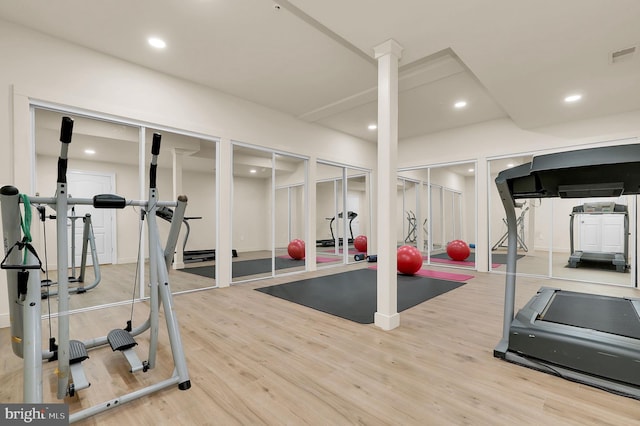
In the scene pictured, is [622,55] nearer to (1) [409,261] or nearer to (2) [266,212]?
(1) [409,261]

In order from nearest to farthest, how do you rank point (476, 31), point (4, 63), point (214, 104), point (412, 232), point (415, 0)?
point (415, 0) < point (476, 31) < point (4, 63) < point (214, 104) < point (412, 232)

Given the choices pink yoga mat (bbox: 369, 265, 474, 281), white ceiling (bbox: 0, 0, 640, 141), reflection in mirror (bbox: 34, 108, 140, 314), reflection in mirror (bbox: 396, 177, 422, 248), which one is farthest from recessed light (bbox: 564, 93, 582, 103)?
reflection in mirror (bbox: 34, 108, 140, 314)

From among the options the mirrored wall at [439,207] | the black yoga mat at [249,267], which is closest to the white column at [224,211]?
the black yoga mat at [249,267]

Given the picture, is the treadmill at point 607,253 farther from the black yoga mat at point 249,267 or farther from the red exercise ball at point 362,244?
the black yoga mat at point 249,267

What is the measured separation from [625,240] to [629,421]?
5.48 meters

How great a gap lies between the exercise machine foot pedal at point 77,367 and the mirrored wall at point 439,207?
22.0 ft

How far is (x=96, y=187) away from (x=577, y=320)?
229 inches

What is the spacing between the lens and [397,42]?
2.94 m

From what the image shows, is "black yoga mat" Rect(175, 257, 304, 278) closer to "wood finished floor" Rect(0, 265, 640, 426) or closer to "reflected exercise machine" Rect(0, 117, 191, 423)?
"wood finished floor" Rect(0, 265, 640, 426)

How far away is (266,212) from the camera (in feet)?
29.8

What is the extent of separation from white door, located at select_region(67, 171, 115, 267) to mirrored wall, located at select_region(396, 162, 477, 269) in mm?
5973

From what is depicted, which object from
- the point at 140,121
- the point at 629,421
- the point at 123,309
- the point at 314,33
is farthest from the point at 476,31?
the point at 123,309

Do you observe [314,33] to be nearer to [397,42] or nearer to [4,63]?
[397,42]

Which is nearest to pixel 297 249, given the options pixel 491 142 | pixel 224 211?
pixel 224 211
